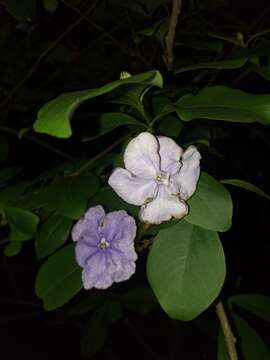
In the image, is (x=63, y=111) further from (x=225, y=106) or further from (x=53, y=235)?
(x=53, y=235)

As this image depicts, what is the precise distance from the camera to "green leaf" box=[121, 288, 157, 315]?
159 centimetres

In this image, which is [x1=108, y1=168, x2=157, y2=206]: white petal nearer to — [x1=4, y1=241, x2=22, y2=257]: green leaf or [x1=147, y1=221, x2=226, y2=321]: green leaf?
[x1=147, y1=221, x2=226, y2=321]: green leaf

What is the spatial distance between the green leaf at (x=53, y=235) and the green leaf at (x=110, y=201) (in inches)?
2.5

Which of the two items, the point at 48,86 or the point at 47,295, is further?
the point at 48,86

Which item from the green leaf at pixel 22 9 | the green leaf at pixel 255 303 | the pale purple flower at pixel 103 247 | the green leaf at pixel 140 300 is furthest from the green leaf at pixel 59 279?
the green leaf at pixel 140 300

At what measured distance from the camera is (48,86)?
5.19ft

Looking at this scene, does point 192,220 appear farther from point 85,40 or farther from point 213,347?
point 213,347

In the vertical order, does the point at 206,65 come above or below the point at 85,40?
above

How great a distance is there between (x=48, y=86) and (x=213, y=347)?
1.15 metres

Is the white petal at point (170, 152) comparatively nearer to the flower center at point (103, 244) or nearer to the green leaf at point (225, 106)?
the green leaf at point (225, 106)

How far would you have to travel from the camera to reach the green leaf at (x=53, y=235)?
82 cm

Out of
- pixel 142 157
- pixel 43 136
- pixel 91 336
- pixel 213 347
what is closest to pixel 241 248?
pixel 213 347

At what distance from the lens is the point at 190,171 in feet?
2.29

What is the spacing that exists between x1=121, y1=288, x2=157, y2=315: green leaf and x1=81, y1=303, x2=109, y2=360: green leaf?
68 mm
